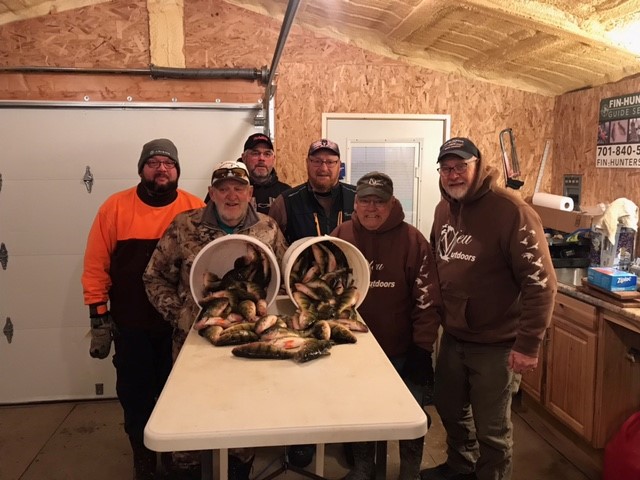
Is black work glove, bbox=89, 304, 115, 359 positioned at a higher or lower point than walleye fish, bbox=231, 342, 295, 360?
lower

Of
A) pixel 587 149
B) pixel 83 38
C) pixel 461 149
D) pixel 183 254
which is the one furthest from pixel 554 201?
pixel 83 38

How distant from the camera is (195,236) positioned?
206cm

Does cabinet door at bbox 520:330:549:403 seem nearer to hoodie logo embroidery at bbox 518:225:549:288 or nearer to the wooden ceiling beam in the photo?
hoodie logo embroidery at bbox 518:225:549:288

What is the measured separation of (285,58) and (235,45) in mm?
370

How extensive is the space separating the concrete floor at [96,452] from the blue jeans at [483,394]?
0.53 metres

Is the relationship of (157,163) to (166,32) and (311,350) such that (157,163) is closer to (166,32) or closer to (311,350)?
(311,350)

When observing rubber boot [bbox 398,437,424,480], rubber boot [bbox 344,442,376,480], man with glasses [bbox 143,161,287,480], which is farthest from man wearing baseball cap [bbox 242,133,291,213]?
rubber boot [bbox 398,437,424,480]

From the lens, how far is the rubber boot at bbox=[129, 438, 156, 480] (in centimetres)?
252

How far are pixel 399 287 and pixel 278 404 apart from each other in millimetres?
1118

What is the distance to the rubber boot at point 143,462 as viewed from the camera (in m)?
2.52

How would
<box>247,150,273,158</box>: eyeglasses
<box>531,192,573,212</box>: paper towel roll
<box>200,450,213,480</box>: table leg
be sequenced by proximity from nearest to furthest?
<box>200,450,213,480</box>: table leg, <box>247,150,273,158</box>: eyeglasses, <box>531,192,573,212</box>: paper towel roll

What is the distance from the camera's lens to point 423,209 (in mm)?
3971

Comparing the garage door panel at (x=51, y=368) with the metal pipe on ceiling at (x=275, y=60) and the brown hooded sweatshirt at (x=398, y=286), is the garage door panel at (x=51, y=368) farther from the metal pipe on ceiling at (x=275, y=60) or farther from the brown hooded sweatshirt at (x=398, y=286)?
the brown hooded sweatshirt at (x=398, y=286)

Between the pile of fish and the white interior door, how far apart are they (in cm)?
207
